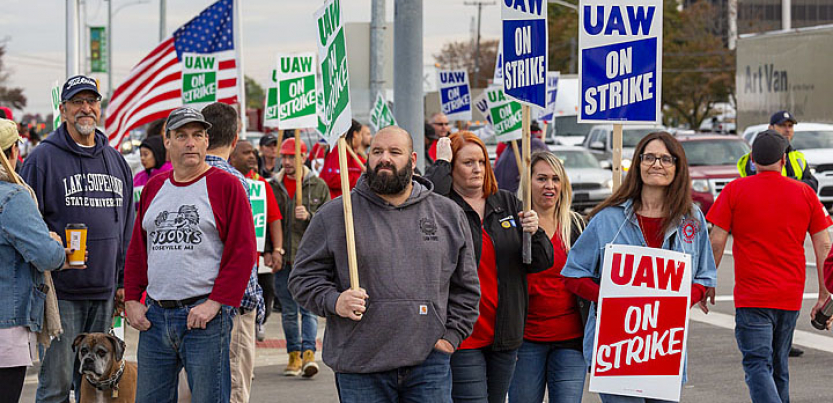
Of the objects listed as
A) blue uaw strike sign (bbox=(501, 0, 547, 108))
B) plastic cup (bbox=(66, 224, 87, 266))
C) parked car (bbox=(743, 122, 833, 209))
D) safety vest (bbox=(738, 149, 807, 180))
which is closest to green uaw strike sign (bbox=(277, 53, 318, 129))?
safety vest (bbox=(738, 149, 807, 180))

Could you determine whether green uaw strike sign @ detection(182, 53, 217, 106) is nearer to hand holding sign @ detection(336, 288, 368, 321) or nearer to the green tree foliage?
hand holding sign @ detection(336, 288, 368, 321)

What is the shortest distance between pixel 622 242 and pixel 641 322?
15.7 inches

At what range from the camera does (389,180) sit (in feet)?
16.2

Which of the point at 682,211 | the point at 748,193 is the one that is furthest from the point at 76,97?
the point at 748,193

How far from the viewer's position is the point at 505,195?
596 cm

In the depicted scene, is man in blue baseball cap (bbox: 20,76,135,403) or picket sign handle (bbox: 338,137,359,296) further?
man in blue baseball cap (bbox: 20,76,135,403)

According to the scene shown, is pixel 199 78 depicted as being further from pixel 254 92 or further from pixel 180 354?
pixel 254 92

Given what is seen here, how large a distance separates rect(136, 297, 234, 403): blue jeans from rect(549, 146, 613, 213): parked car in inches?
772

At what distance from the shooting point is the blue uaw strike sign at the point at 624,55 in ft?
21.7

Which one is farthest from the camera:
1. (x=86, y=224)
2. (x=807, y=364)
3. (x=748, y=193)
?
(x=807, y=364)

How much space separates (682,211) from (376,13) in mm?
9498

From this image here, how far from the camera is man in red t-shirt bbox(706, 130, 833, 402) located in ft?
23.9

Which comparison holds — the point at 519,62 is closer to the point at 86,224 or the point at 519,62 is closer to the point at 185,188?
the point at 185,188

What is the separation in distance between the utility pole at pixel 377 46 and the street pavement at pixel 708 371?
4.25 m
